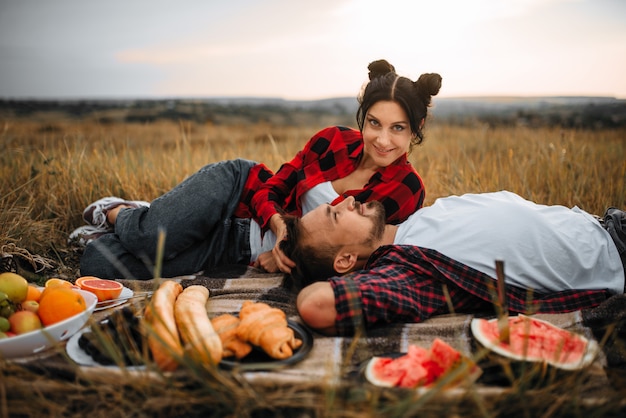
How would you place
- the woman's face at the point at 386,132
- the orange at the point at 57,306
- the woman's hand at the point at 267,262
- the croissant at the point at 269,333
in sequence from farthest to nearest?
1. the woman's hand at the point at 267,262
2. the woman's face at the point at 386,132
3. the orange at the point at 57,306
4. the croissant at the point at 269,333

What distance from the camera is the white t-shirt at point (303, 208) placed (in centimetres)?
395

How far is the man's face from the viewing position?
320 centimetres

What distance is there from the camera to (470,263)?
2.93 m

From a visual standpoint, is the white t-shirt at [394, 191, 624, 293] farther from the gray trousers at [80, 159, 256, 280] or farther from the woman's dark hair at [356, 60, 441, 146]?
the gray trousers at [80, 159, 256, 280]

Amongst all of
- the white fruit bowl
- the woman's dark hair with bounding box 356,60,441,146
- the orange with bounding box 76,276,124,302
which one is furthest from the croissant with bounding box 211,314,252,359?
the woman's dark hair with bounding box 356,60,441,146

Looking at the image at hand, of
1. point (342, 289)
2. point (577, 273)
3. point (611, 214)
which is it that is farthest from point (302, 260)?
point (611, 214)

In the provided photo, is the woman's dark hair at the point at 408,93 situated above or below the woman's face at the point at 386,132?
above

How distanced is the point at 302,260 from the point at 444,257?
0.99 m

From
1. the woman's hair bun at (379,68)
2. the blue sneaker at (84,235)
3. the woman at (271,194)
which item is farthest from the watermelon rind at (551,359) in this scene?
the blue sneaker at (84,235)

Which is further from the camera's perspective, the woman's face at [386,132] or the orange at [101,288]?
the woman's face at [386,132]

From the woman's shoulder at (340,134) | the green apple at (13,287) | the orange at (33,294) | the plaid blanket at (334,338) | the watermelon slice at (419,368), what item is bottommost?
the plaid blanket at (334,338)

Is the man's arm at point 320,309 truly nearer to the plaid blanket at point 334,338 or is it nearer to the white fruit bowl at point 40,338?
the plaid blanket at point 334,338

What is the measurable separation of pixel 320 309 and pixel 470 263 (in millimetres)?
991

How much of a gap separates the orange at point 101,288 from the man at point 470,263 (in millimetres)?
1290
